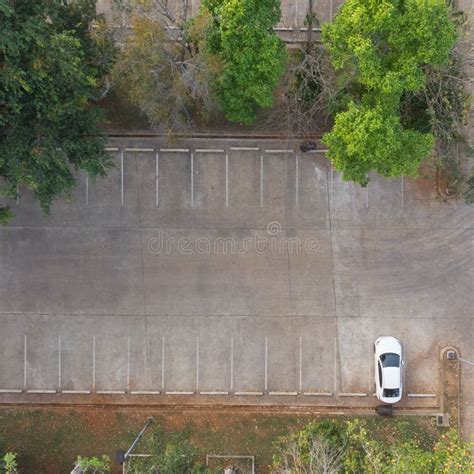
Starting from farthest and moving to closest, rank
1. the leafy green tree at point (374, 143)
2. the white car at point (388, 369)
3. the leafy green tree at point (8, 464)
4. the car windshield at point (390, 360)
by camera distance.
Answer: the car windshield at point (390, 360), the white car at point (388, 369), the leafy green tree at point (8, 464), the leafy green tree at point (374, 143)

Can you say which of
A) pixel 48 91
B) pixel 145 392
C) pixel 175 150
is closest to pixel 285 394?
pixel 145 392

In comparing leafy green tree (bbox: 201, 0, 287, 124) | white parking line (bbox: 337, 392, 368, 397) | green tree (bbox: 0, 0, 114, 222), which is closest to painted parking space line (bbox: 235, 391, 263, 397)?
white parking line (bbox: 337, 392, 368, 397)

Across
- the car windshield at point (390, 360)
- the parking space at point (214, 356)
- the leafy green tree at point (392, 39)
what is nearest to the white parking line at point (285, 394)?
the parking space at point (214, 356)

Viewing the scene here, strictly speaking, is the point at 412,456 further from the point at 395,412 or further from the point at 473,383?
the point at 473,383

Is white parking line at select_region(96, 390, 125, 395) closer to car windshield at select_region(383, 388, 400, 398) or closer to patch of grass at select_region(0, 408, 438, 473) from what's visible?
patch of grass at select_region(0, 408, 438, 473)

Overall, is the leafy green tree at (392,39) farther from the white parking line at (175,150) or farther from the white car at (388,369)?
the white car at (388,369)

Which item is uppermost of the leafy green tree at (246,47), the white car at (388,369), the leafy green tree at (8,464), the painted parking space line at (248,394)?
the leafy green tree at (246,47)

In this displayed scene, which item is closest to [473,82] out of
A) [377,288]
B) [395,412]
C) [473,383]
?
[377,288]
